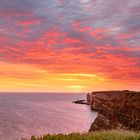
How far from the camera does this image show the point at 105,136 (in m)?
16.6

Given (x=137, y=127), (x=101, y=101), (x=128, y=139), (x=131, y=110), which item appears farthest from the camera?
(x=101, y=101)

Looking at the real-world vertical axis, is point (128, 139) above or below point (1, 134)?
above

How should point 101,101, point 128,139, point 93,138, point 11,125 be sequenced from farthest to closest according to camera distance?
point 101,101 → point 11,125 → point 128,139 → point 93,138

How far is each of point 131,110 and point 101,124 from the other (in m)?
11.3

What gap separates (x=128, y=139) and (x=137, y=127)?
67.8 feet

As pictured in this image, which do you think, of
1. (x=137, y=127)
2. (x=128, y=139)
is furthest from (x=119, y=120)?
(x=128, y=139)

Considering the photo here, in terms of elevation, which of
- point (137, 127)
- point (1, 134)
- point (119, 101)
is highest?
point (119, 101)

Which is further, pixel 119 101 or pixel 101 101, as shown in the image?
pixel 101 101

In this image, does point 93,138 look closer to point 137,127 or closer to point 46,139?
point 46,139

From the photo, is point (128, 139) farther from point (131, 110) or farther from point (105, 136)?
point (131, 110)

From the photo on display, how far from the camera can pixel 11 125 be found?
8581 centimetres

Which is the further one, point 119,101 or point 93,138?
point 119,101

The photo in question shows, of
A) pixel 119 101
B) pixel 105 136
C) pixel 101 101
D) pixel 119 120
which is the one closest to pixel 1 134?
pixel 119 101

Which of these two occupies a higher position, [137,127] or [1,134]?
[137,127]
